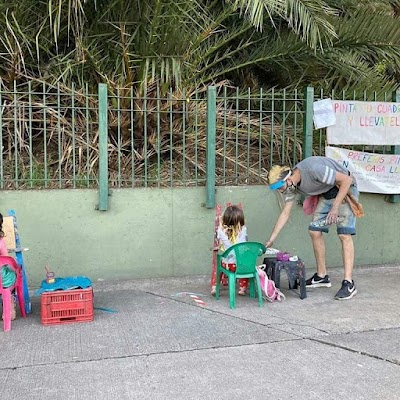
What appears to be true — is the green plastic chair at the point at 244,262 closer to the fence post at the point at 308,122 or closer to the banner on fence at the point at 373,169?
the fence post at the point at 308,122

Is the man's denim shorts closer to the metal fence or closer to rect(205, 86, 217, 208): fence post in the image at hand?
the metal fence

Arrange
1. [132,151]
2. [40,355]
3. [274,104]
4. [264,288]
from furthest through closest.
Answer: [274,104]
[132,151]
[264,288]
[40,355]

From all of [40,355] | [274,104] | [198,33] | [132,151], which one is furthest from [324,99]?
[40,355]

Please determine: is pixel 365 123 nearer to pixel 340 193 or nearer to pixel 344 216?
pixel 344 216

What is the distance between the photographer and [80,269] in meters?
5.76

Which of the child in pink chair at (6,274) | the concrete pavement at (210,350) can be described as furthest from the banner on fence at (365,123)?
the child in pink chair at (6,274)

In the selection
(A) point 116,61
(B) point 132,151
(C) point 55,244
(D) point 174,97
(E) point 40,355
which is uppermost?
(A) point 116,61

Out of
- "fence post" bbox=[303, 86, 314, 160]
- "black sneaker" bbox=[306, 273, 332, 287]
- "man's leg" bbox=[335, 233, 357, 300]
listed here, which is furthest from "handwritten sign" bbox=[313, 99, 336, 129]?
"black sneaker" bbox=[306, 273, 332, 287]

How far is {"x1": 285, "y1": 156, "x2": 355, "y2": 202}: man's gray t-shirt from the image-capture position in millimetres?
5125

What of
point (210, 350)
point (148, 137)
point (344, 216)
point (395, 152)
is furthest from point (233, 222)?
point (395, 152)

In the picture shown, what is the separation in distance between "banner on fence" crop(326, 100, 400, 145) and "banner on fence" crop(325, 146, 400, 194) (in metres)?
0.17

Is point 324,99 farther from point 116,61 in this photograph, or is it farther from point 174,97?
point 116,61

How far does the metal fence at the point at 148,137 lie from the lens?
583 cm

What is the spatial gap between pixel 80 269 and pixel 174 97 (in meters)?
2.25
